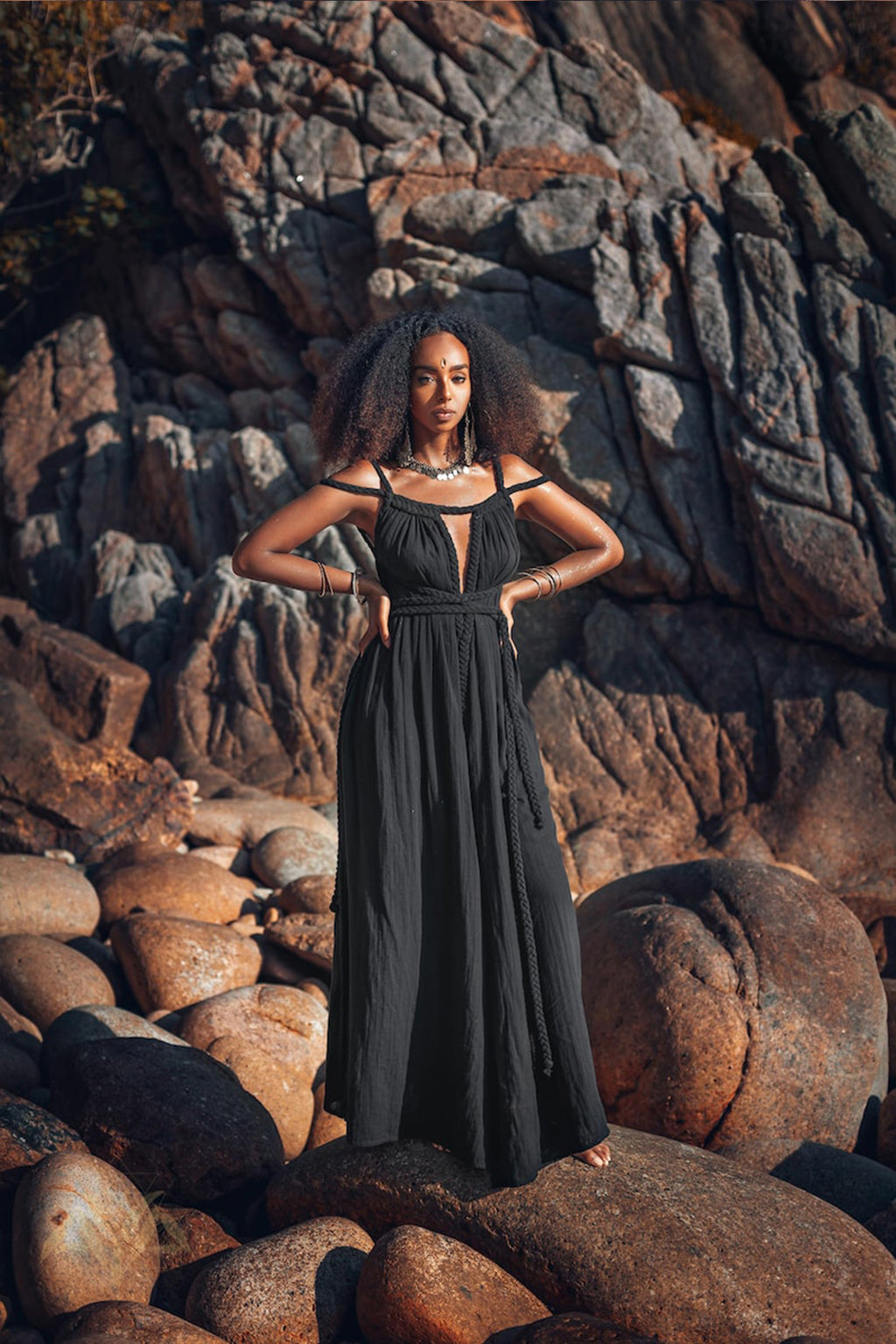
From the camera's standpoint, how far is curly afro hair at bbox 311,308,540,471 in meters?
3.91

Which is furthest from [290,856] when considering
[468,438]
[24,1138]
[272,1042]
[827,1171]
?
[468,438]

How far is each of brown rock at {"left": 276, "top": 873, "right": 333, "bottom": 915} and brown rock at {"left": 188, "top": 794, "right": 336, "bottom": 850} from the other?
1.31 m

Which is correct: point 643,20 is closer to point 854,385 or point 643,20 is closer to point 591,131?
point 591,131

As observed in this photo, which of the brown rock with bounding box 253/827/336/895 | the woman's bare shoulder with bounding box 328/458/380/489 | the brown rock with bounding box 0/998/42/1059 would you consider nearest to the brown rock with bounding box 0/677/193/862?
the brown rock with bounding box 253/827/336/895

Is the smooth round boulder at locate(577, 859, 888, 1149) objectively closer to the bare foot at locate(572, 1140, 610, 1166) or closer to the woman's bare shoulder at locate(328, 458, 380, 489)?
the bare foot at locate(572, 1140, 610, 1166)

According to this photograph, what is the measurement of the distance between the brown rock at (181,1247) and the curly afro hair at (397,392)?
2.80 meters

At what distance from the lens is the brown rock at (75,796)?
28.7ft

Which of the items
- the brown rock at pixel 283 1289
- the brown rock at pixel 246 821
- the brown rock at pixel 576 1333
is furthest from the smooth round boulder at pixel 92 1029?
the brown rock at pixel 246 821

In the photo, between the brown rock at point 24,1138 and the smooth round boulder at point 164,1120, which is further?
the smooth round boulder at point 164,1120

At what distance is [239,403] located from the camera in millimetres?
13570

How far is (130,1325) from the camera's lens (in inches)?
128

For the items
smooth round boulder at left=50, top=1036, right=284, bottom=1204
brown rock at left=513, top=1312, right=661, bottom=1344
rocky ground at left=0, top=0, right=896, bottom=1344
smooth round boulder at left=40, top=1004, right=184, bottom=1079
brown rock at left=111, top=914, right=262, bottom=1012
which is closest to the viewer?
brown rock at left=513, top=1312, right=661, bottom=1344

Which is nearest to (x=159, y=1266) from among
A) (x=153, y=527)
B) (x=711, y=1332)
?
(x=711, y=1332)

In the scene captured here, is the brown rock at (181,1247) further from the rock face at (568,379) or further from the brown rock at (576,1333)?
the rock face at (568,379)
